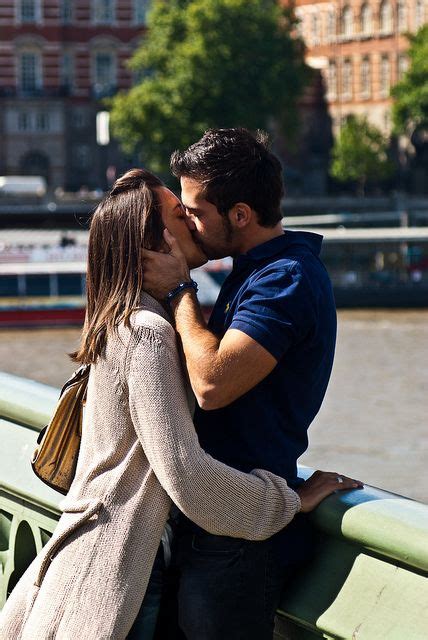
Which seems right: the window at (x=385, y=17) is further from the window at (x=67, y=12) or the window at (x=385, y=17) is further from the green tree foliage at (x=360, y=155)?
the window at (x=67, y=12)

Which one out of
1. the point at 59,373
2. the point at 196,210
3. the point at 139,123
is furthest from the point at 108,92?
the point at 196,210

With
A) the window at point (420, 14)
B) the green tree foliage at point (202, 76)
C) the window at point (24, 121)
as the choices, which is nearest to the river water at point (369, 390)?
the green tree foliage at point (202, 76)

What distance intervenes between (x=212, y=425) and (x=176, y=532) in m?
0.16

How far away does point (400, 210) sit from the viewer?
41.8 m

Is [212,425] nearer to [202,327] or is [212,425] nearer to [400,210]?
[202,327]

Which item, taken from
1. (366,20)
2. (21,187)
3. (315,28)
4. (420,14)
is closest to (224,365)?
(21,187)

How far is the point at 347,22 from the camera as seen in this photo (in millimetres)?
51812

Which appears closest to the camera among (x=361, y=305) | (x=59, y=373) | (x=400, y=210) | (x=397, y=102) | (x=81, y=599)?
(x=81, y=599)

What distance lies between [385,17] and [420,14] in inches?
63.5

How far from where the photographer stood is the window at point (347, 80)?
51.8 meters

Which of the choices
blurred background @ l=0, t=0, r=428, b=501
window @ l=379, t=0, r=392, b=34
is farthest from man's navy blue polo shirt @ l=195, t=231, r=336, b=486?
window @ l=379, t=0, r=392, b=34

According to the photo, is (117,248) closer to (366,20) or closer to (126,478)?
(126,478)

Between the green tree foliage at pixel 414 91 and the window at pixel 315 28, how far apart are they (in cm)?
606

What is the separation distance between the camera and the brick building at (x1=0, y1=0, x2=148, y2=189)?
49312 mm
